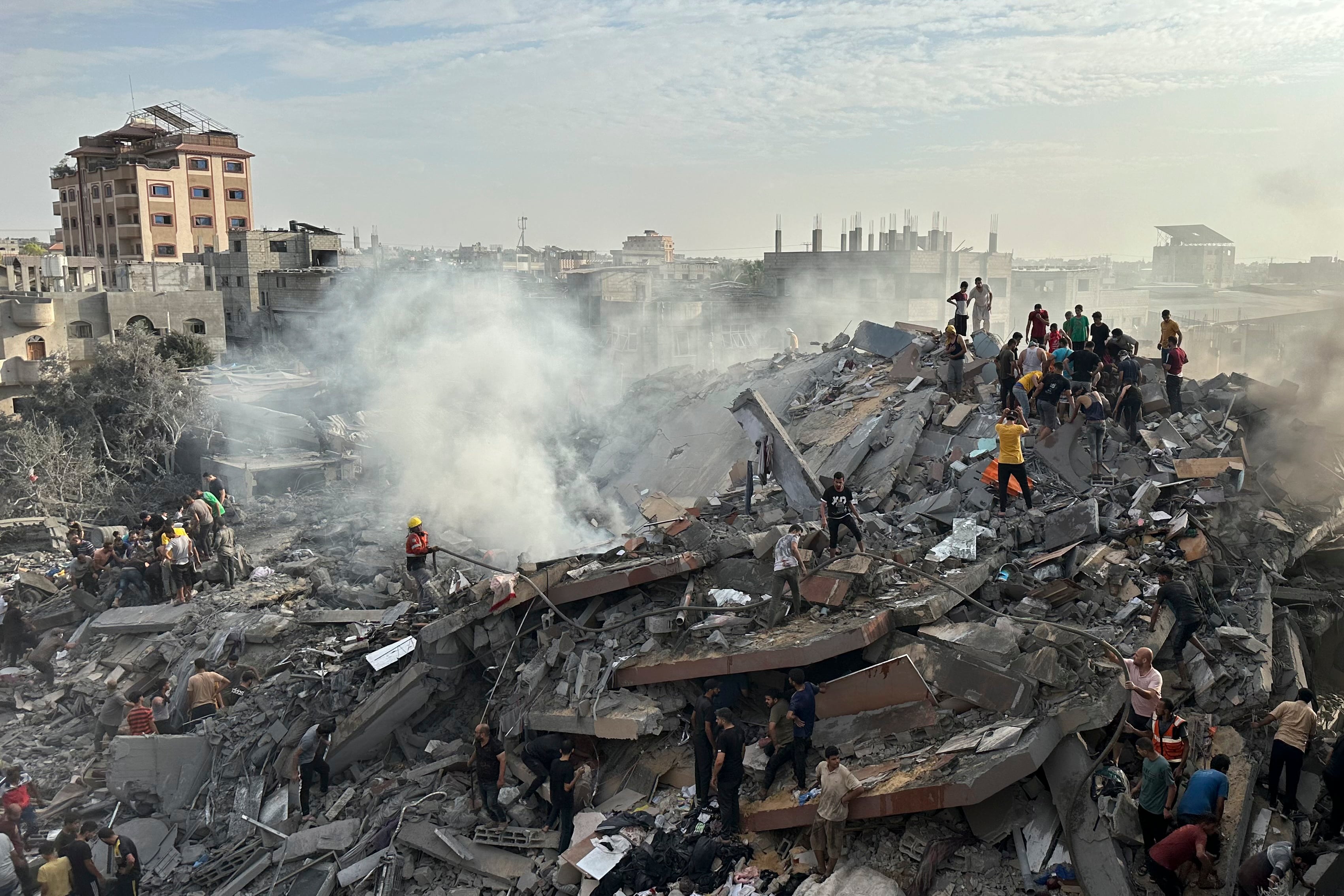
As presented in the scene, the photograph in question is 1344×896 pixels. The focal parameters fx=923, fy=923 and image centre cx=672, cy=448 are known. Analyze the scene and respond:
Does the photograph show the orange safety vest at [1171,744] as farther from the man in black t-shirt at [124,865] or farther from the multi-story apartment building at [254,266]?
the multi-story apartment building at [254,266]

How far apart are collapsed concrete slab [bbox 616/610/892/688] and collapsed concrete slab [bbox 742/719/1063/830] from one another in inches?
38.0

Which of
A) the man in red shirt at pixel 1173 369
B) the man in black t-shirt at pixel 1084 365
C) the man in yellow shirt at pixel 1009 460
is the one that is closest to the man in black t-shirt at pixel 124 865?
the man in yellow shirt at pixel 1009 460

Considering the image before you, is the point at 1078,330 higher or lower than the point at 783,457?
higher

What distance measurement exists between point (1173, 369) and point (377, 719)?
948 centimetres

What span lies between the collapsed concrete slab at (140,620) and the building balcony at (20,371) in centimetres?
1919

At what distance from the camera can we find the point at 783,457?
1075 centimetres

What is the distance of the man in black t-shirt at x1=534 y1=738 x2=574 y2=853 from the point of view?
21.4 ft

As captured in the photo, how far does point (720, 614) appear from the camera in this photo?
25.2 feet

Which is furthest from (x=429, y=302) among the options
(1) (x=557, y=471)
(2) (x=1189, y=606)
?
(2) (x=1189, y=606)

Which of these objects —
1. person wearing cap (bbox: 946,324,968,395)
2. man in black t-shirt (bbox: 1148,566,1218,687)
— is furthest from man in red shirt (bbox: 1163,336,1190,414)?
man in black t-shirt (bbox: 1148,566,1218,687)

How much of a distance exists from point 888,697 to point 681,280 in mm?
40213

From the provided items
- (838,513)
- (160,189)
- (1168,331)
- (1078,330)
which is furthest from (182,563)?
(160,189)

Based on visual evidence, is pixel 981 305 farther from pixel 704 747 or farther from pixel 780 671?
pixel 704 747

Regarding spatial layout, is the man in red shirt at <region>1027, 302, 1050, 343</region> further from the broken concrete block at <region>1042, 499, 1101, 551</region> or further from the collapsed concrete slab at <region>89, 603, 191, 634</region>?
the collapsed concrete slab at <region>89, 603, 191, 634</region>
